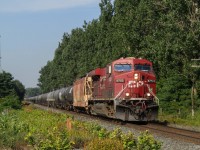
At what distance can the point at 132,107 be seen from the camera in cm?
2494

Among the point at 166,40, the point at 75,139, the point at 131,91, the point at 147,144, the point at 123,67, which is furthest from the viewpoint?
the point at 166,40

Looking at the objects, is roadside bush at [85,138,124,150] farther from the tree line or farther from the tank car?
the tree line

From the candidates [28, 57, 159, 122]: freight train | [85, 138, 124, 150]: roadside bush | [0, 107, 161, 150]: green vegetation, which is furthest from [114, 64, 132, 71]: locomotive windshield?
[85, 138, 124, 150]: roadside bush

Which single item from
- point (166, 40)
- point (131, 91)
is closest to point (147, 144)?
point (131, 91)

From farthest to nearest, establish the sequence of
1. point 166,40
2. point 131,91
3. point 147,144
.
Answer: point 166,40, point 131,91, point 147,144

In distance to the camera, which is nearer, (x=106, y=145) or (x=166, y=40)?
(x=106, y=145)

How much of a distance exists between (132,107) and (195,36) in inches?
440

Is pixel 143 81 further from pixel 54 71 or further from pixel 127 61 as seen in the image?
pixel 54 71

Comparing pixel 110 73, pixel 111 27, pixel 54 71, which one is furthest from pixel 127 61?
pixel 54 71

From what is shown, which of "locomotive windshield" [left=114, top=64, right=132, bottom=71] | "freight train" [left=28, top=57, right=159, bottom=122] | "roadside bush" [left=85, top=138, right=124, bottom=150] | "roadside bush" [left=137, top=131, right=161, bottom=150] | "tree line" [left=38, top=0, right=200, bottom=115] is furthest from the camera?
"tree line" [left=38, top=0, right=200, bottom=115]

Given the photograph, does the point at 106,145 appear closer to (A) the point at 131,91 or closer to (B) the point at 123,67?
(A) the point at 131,91

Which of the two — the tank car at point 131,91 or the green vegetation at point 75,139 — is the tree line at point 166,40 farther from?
the green vegetation at point 75,139

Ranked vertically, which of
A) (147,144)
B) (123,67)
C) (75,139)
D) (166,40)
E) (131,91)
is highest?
(166,40)

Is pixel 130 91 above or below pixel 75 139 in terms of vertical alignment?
above
